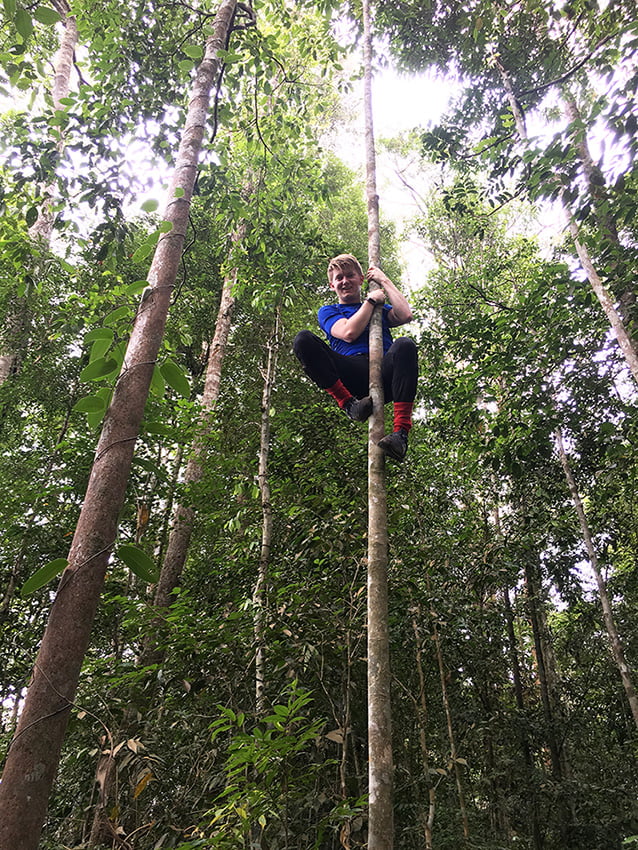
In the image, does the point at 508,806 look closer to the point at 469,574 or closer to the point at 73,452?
the point at 469,574

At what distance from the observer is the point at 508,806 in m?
5.63

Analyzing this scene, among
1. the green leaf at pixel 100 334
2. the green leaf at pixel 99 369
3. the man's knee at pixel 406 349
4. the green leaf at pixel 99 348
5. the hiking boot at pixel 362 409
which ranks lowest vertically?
the green leaf at pixel 99 369

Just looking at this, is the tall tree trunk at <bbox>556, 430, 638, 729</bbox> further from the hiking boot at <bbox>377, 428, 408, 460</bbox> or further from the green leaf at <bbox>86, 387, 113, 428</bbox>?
the green leaf at <bbox>86, 387, 113, 428</bbox>

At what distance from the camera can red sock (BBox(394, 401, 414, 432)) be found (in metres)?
2.71

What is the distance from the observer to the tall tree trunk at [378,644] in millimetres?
1592

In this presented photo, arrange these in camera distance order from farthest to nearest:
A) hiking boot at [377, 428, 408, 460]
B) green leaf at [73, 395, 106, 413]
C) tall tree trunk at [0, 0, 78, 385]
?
tall tree trunk at [0, 0, 78, 385] → hiking boot at [377, 428, 408, 460] → green leaf at [73, 395, 106, 413]

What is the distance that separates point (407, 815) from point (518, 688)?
2621 mm

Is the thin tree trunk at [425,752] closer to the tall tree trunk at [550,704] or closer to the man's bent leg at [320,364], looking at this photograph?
the man's bent leg at [320,364]

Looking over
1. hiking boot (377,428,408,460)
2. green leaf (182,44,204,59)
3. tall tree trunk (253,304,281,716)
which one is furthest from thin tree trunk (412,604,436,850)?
green leaf (182,44,204,59)

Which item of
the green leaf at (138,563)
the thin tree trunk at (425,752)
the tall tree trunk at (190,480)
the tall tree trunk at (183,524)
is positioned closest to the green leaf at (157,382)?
the green leaf at (138,563)

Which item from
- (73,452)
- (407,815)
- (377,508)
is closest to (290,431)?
(73,452)

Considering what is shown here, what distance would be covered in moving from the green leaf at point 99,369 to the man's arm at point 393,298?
1.44 metres

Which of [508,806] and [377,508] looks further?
[508,806]

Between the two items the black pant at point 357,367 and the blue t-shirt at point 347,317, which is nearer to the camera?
the black pant at point 357,367
